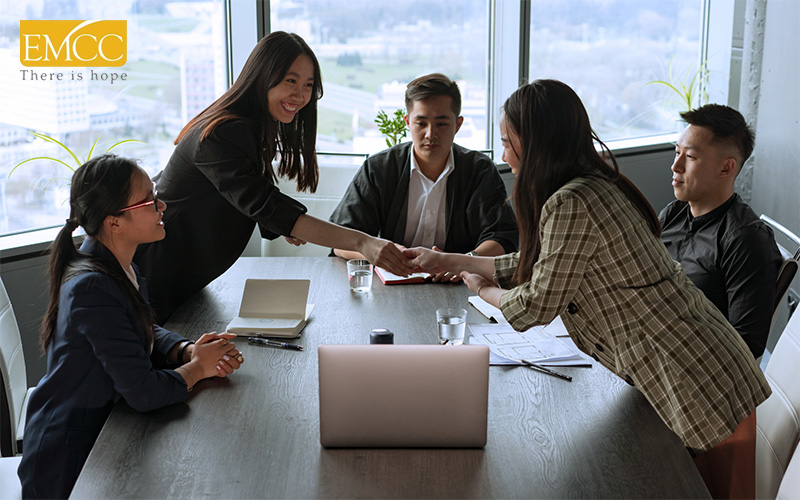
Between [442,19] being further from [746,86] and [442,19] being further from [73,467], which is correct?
[73,467]

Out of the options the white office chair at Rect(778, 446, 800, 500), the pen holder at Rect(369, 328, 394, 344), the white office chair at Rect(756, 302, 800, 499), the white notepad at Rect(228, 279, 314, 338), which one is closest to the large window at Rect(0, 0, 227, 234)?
the white notepad at Rect(228, 279, 314, 338)

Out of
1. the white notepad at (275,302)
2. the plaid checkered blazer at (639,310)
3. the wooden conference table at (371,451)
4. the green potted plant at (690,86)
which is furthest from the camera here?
the green potted plant at (690,86)

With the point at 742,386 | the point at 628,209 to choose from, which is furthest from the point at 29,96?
the point at 742,386

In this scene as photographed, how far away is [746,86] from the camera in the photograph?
4.51 m

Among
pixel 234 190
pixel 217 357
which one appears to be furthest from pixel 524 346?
pixel 234 190

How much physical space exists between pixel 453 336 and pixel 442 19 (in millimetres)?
2962

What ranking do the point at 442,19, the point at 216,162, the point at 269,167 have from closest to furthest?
1. the point at 216,162
2. the point at 269,167
3. the point at 442,19

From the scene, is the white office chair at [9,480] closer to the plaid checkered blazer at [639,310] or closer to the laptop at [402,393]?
the laptop at [402,393]

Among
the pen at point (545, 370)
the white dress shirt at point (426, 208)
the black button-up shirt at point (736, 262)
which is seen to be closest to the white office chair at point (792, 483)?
the pen at point (545, 370)

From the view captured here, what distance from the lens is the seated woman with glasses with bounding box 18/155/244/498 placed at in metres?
1.53

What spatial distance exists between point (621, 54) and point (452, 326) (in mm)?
3718

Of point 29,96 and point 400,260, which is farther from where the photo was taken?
point 29,96

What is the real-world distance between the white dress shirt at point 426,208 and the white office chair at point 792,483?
1721 mm

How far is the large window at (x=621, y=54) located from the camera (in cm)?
470
